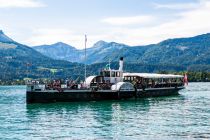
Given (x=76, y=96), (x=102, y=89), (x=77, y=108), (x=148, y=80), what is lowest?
(x=77, y=108)

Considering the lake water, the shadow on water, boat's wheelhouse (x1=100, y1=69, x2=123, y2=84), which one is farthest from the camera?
boat's wheelhouse (x1=100, y1=69, x2=123, y2=84)

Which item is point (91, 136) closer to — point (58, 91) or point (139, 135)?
point (139, 135)

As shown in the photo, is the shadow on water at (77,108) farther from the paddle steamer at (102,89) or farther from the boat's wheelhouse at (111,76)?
the boat's wheelhouse at (111,76)

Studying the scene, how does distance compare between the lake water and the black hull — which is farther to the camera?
the black hull

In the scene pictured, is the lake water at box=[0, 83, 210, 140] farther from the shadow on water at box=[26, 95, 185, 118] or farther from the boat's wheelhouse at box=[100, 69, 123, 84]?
the boat's wheelhouse at box=[100, 69, 123, 84]

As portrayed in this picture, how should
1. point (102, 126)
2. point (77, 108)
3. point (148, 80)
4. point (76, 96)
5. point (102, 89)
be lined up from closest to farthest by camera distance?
point (102, 126), point (77, 108), point (76, 96), point (102, 89), point (148, 80)

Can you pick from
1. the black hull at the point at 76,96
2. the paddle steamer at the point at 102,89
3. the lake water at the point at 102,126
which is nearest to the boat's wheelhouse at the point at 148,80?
the paddle steamer at the point at 102,89

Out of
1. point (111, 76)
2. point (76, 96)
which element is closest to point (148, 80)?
point (111, 76)

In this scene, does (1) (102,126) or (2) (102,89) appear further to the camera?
(2) (102,89)

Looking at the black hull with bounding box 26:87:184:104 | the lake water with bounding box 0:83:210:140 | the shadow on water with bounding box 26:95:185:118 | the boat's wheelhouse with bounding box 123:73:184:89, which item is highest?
the boat's wheelhouse with bounding box 123:73:184:89

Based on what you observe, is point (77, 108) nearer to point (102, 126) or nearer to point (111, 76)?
point (111, 76)

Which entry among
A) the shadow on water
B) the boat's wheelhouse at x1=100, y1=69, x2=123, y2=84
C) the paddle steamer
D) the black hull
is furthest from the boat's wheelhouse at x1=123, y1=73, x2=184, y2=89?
the shadow on water

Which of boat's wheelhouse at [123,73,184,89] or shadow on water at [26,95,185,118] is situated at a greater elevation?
boat's wheelhouse at [123,73,184,89]

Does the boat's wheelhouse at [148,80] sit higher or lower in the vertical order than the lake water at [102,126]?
higher
